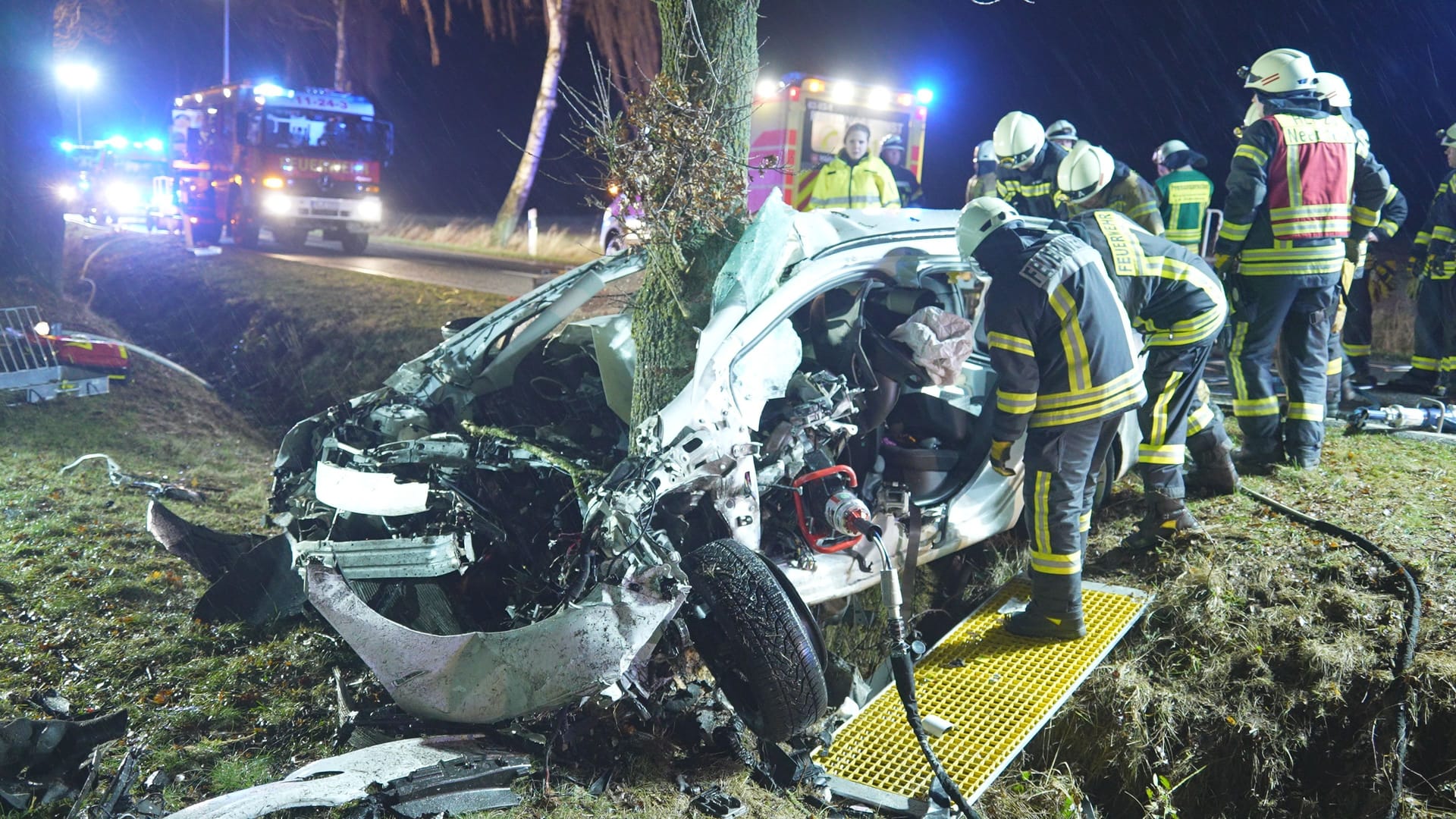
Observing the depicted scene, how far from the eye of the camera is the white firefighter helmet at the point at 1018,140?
5.31 m

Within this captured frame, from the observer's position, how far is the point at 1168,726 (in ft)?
10.9

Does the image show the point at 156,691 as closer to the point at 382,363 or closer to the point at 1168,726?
the point at 1168,726

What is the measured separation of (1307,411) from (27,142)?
11579 mm

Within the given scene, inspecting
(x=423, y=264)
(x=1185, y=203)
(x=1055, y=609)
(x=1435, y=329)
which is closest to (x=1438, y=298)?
(x=1435, y=329)

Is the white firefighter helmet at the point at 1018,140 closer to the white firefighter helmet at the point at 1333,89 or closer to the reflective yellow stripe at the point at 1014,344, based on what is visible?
the white firefighter helmet at the point at 1333,89

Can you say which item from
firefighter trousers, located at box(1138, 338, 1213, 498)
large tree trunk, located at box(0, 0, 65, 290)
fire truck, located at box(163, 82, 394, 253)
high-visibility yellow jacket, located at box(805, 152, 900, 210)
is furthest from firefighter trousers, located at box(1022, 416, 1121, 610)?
fire truck, located at box(163, 82, 394, 253)

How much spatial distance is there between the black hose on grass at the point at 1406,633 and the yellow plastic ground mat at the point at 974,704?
85 cm

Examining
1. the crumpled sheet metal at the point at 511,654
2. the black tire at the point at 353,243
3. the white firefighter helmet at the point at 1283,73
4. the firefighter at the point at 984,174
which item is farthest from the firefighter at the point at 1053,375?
the black tire at the point at 353,243

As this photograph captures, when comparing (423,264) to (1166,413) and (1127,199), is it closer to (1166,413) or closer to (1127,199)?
(1127,199)

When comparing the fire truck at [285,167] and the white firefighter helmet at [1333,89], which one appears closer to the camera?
the white firefighter helmet at [1333,89]

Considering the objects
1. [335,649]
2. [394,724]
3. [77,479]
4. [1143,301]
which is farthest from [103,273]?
[1143,301]

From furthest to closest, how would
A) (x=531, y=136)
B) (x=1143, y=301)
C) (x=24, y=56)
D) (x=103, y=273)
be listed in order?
1. (x=531, y=136)
2. (x=103, y=273)
3. (x=24, y=56)
4. (x=1143, y=301)

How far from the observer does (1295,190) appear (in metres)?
4.68

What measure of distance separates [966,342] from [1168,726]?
1543mm
